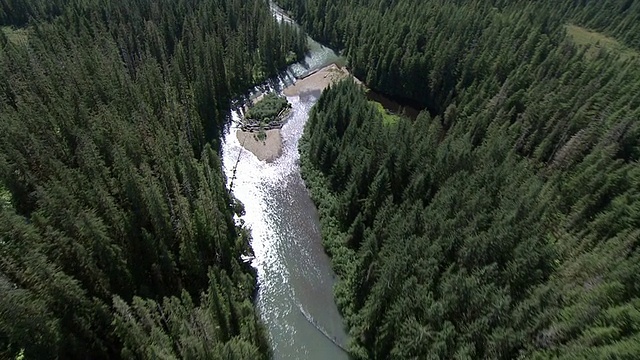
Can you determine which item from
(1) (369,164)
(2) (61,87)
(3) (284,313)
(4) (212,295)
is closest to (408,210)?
(1) (369,164)

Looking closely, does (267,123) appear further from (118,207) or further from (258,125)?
(118,207)

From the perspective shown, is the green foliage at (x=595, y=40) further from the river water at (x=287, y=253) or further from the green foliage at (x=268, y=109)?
the river water at (x=287, y=253)

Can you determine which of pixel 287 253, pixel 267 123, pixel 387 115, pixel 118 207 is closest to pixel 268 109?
pixel 267 123

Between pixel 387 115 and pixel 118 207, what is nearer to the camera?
pixel 118 207

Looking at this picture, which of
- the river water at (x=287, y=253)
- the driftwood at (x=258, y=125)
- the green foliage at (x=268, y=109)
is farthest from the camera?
the green foliage at (x=268, y=109)

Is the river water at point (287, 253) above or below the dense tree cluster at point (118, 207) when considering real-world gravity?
below

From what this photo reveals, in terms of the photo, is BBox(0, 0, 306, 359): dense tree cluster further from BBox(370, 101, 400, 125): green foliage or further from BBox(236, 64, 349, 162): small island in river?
BBox(370, 101, 400, 125): green foliage

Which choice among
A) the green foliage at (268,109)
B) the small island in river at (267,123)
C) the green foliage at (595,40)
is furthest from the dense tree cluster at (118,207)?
the green foliage at (595,40)
